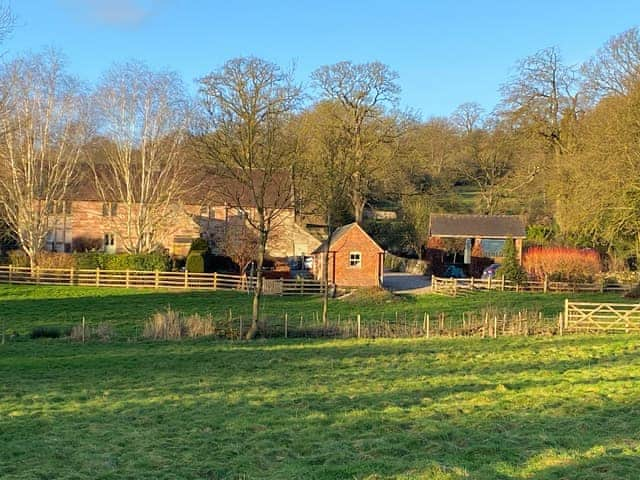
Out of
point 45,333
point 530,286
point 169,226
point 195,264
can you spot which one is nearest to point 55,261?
point 195,264

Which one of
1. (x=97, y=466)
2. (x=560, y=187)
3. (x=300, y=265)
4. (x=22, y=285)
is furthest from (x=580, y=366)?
(x=300, y=265)

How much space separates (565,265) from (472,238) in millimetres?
10745

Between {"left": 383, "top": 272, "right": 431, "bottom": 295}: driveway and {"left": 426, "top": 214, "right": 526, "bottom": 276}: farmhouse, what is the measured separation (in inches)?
93.3

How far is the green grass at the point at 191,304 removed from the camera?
85.5 feet

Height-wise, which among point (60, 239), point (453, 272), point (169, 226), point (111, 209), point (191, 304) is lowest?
point (191, 304)

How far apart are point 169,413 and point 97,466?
308 centimetres

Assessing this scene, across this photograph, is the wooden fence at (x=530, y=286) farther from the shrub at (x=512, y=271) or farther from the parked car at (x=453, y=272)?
the parked car at (x=453, y=272)

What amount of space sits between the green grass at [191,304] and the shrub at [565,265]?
274 centimetres

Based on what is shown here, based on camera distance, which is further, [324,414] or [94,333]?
[94,333]

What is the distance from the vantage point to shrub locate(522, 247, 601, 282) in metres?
37.2

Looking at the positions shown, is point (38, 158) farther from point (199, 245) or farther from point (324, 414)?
point (324, 414)

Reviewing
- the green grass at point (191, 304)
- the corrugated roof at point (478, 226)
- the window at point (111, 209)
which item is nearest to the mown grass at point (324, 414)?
the green grass at point (191, 304)

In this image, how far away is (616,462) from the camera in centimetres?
668

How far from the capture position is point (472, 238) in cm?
4775
